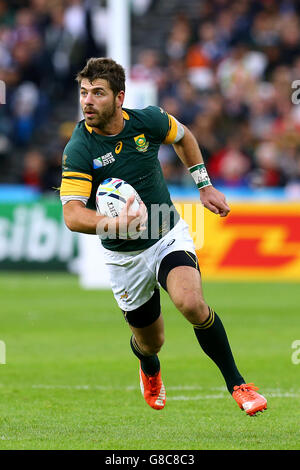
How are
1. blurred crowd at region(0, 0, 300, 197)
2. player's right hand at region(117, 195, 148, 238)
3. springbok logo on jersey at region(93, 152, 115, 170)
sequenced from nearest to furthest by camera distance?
player's right hand at region(117, 195, 148, 238)
springbok logo on jersey at region(93, 152, 115, 170)
blurred crowd at region(0, 0, 300, 197)

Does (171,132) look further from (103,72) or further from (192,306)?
(192,306)

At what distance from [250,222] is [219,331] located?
11.1 metres

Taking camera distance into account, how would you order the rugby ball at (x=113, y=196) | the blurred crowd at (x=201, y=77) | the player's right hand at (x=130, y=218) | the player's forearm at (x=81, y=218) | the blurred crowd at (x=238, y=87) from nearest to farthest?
the player's right hand at (x=130, y=218) → the player's forearm at (x=81, y=218) → the rugby ball at (x=113, y=196) → the blurred crowd at (x=238, y=87) → the blurred crowd at (x=201, y=77)

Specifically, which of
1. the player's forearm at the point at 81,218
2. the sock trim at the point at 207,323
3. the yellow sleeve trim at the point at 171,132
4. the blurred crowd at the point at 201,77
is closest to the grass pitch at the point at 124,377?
the sock trim at the point at 207,323

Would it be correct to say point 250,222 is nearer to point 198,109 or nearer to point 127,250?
point 198,109

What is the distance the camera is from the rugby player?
6.61m

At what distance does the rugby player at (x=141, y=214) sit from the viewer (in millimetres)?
6609

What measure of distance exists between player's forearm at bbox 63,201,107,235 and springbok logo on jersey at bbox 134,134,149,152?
761 mm

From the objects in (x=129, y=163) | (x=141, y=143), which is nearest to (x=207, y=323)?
(x=129, y=163)

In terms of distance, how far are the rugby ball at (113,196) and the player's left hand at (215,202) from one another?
0.73 metres

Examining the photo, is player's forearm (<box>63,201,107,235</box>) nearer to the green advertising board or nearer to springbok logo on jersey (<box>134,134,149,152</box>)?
springbok logo on jersey (<box>134,134,149,152</box>)

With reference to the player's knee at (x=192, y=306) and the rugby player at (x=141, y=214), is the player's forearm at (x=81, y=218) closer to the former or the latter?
the rugby player at (x=141, y=214)

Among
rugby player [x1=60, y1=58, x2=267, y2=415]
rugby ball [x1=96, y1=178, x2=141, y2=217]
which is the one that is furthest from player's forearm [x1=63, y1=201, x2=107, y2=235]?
rugby ball [x1=96, y1=178, x2=141, y2=217]
